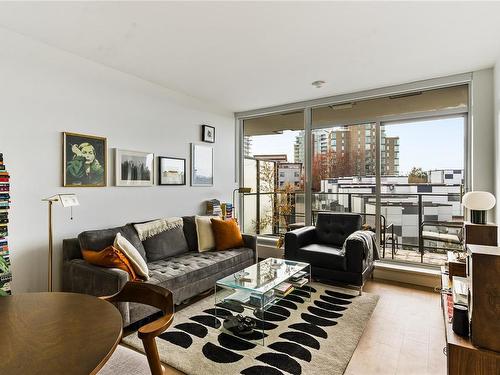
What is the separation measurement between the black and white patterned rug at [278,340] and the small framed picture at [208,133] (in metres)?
2.54

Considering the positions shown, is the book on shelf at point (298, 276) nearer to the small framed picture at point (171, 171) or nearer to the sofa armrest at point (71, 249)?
the small framed picture at point (171, 171)

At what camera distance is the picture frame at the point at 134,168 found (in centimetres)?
333

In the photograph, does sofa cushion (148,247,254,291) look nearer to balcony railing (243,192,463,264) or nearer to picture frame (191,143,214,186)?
picture frame (191,143,214,186)

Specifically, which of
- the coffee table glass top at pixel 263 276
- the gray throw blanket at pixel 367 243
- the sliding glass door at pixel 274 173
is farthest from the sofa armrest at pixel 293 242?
the sliding glass door at pixel 274 173

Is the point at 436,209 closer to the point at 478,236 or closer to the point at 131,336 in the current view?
the point at 478,236

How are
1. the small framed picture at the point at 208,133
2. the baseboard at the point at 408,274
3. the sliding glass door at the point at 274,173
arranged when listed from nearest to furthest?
the baseboard at the point at 408,274, the small framed picture at the point at 208,133, the sliding glass door at the point at 274,173

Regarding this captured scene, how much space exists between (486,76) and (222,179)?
3.83 meters

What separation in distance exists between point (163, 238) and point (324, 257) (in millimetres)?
1961

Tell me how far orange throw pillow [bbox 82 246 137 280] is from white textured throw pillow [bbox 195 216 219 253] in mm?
1244

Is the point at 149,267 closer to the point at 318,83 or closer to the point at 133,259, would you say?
the point at 133,259

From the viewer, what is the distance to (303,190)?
15.5ft

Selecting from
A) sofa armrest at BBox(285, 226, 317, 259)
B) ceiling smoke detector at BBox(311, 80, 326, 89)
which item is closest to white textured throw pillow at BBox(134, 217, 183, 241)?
sofa armrest at BBox(285, 226, 317, 259)

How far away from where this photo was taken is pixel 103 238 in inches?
112

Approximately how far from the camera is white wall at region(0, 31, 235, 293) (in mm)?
2506
